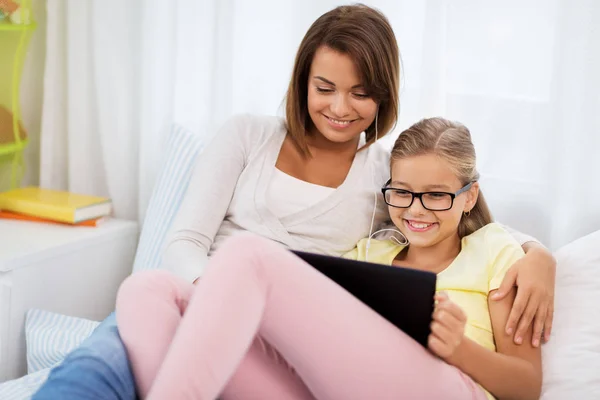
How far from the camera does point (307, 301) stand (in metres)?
1.06

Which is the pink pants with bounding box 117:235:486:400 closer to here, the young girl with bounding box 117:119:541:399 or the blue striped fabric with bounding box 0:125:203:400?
the young girl with bounding box 117:119:541:399

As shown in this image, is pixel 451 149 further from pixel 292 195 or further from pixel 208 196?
pixel 208 196

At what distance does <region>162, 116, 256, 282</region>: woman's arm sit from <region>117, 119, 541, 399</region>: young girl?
0.81 feet

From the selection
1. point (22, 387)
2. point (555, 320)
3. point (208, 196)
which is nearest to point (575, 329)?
point (555, 320)

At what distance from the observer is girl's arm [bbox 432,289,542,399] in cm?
117

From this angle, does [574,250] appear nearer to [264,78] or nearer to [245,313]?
[245,313]

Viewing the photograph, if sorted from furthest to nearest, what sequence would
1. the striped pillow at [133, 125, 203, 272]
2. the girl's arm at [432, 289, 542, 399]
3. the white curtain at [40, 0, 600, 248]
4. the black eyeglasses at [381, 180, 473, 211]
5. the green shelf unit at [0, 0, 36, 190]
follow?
1. the green shelf unit at [0, 0, 36, 190]
2. the striped pillow at [133, 125, 203, 272]
3. the white curtain at [40, 0, 600, 248]
4. the black eyeglasses at [381, 180, 473, 211]
5. the girl's arm at [432, 289, 542, 399]

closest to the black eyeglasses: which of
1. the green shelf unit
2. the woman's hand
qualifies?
the woman's hand

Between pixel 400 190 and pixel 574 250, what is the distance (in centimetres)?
37

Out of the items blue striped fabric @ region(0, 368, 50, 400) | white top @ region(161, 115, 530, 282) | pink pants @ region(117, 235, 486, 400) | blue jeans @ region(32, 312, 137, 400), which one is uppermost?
white top @ region(161, 115, 530, 282)

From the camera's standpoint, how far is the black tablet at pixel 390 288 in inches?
42.1

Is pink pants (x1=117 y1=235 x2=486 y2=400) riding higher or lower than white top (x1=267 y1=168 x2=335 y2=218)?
lower

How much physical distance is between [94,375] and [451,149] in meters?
0.74

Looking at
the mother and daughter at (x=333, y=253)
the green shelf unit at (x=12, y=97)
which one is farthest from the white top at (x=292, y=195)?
the green shelf unit at (x=12, y=97)
